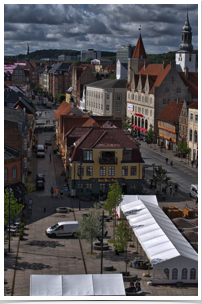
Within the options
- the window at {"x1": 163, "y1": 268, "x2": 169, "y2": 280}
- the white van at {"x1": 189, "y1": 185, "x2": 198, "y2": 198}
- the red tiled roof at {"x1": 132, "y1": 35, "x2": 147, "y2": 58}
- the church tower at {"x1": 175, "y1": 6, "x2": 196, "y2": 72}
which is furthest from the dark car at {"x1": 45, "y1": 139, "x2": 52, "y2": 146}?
the window at {"x1": 163, "y1": 268, "x2": 169, "y2": 280}

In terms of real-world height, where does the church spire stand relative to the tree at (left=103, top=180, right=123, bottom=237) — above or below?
above

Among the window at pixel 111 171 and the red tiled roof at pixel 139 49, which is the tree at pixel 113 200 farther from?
the red tiled roof at pixel 139 49

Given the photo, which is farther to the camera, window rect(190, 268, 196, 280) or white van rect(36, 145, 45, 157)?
white van rect(36, 145, 45, 157)

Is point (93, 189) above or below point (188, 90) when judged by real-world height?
below

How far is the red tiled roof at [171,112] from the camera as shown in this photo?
10438 centimetres

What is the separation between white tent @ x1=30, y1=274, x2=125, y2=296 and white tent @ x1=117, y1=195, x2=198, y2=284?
21.4 feet

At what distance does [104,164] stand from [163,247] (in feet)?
84.1

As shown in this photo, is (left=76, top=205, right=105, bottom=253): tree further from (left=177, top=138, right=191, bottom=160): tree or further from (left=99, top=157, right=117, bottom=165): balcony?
(left=177, top=138, right=191, bottom=160): tree

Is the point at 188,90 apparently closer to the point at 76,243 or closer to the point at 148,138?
the point at 148,138

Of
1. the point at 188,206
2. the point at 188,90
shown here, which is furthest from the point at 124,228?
the point at 188,90

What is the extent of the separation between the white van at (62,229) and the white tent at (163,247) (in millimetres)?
5856

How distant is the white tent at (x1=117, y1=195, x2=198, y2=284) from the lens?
127ft

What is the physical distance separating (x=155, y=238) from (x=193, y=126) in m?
52.4

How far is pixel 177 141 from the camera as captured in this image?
101250mm
